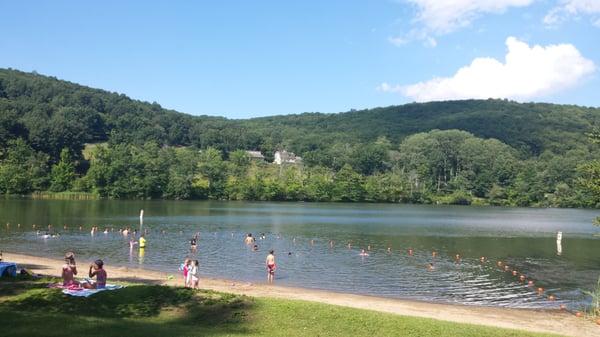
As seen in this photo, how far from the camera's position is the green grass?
14906mm

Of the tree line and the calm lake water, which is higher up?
the tree line

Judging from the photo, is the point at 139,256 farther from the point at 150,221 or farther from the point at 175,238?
the point at 150,221

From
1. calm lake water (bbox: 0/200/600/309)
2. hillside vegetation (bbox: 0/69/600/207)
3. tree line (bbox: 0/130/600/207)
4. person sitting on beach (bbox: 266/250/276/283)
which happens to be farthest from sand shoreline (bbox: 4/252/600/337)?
hillside vegetation (bbox: 0/69/600/207)

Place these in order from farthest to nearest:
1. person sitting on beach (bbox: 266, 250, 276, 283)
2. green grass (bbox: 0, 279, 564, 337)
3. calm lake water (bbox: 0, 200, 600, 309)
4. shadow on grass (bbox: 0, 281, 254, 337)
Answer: calm lake water (bbox: 0, 200, 600, 309) < person sitting on beach (bbox: 266, 250, 276, 283) < green grass (bbox: 0, 279, 564, 337) < shadow on grass (bbox: 0, 281, 254, 337)

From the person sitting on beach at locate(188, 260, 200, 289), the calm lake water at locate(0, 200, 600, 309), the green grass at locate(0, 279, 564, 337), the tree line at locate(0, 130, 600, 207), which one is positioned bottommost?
the calm lake water at locate(0, 200, 600, 309)

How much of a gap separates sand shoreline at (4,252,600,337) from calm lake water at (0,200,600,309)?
8.17ft

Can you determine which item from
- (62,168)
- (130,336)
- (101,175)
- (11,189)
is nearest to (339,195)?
(101,175)

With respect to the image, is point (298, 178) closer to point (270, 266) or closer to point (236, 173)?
point (236, 173)

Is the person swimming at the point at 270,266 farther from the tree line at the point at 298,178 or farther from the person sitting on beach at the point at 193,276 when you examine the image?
the tree line at the point at 298,178

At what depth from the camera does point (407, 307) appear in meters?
27.8

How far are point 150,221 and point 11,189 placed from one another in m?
69.6

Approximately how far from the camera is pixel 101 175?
454 ft

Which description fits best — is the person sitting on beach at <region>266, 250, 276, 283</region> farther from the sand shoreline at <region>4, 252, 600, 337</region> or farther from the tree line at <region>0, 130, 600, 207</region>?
the tree line at <region>0, 130, 600, 207</region>

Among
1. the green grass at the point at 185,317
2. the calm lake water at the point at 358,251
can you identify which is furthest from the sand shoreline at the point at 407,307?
the green grass at the point at 185,317
